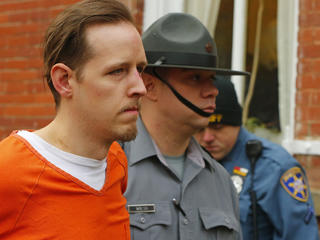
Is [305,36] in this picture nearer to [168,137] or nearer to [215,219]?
[168,137]

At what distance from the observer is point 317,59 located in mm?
3684

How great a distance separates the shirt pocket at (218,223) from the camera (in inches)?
87.0

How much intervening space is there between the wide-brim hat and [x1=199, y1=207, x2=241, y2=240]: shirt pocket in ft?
2.23

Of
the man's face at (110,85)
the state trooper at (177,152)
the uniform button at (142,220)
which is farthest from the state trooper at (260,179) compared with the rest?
the man's face at (110,85)

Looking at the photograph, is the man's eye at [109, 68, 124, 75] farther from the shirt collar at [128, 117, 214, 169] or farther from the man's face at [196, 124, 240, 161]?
the man's face at [196, 124, 240, 161]

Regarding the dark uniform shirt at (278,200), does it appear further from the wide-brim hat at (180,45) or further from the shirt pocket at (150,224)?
the shirt pocket at (150,224)

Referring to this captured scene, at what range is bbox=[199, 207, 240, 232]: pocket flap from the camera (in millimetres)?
2205

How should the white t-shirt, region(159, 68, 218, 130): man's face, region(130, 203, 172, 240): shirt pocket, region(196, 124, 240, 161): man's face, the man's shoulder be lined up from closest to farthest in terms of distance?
the white t-shirt < the man's shoulder < region(130, 203, 172, 240): shirt pocket < region(159, 68, 218, 130): man's face < region(196, 124, 240, 161): man's face

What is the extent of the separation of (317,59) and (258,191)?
1.30 m

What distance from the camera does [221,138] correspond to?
3238mm

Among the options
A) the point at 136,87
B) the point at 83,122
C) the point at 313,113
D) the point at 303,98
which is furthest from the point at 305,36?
the point at 83,122

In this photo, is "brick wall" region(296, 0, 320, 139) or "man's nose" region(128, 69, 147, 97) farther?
"brick wall" region(296, 0, 320, 139)

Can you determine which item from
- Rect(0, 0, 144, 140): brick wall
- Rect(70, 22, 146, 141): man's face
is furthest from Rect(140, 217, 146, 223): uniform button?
Rect(0, 0, 144, 140): brick wall

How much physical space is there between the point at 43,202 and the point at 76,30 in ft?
1.85
